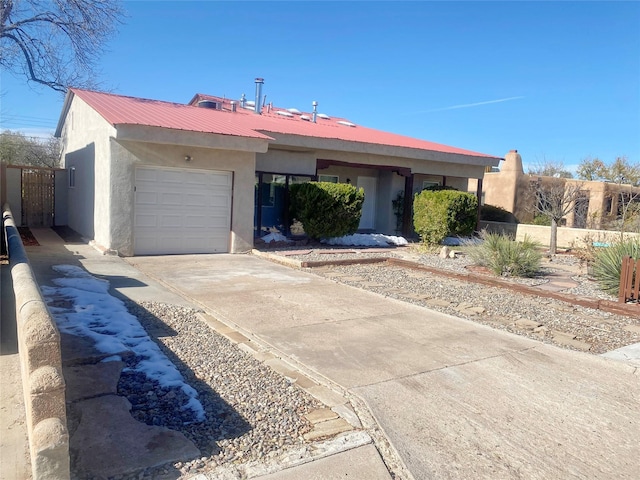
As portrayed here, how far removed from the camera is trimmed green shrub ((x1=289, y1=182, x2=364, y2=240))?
15641 millimetres

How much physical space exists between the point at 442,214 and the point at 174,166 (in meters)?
8.38

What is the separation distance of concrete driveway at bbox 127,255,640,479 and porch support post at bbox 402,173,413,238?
39.2 ft

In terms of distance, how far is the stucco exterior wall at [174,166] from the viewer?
12.0m

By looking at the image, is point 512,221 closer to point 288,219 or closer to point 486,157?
point 486,157

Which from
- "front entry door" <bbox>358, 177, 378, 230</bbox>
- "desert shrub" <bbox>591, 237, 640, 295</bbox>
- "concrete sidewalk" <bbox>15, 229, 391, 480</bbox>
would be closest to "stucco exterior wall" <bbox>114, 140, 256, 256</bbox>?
"concrete sidewalk" <bbox>15, 229, 391, 480</bbox>

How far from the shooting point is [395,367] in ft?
18.0

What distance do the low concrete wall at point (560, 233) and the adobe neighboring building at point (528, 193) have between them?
2544 mm

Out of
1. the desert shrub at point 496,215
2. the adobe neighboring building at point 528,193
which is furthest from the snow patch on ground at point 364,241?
the adobe neighboring building at point 528,193

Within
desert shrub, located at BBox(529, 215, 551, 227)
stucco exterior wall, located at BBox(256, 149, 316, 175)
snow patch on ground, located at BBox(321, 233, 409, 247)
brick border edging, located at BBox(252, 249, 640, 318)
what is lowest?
brick border edging, located at BBox(252, 249, 640, 318)

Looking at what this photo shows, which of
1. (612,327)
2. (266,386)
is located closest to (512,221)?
(612,327)

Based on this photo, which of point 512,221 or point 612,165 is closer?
point 512,221

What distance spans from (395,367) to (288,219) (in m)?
11.4

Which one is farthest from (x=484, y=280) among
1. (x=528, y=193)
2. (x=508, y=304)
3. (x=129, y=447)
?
(x=528, y=193)

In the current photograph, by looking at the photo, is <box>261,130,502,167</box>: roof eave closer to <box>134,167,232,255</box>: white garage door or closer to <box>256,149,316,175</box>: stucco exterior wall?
<box>256,149,316,175</box>: stucco exterior wall
